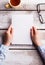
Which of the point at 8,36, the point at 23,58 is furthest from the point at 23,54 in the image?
the point at 8,36

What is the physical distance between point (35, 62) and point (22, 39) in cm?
14

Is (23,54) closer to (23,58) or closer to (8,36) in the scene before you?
(23,58)

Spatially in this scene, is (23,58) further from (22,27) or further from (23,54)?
(22,27)

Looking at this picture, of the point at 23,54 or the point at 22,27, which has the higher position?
the point at 22,27

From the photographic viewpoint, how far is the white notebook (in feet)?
4.08

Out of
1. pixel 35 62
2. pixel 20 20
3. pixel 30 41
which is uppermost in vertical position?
pixel 20 20

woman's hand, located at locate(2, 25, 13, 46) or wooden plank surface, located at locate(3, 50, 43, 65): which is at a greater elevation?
woman's hand, located at locate(2, 25, 13, 46)

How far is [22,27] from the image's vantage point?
125 cm

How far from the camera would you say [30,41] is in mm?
1244

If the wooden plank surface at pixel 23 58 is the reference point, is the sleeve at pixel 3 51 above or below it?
above

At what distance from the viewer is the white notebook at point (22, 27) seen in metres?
1.24

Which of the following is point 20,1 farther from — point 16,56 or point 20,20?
point 16,56

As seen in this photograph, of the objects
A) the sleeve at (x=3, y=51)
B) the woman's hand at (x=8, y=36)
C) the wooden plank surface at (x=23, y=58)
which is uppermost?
the woman's hand at (x=8, y=36)

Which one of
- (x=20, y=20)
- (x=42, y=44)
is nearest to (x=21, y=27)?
(x=20, y=20)
